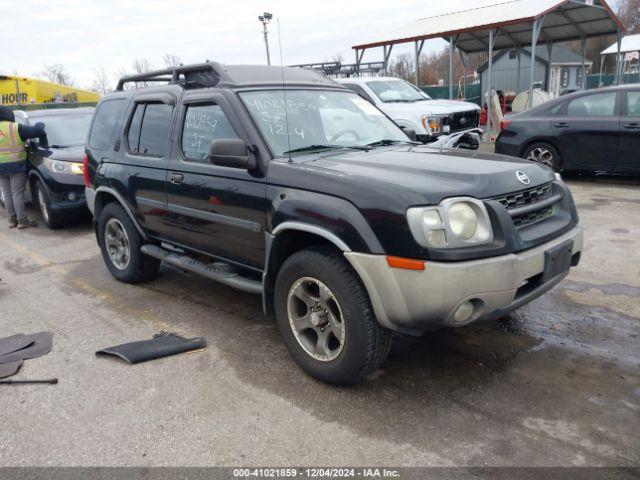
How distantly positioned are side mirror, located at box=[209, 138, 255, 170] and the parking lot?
1367 millimetres

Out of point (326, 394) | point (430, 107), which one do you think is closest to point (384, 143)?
point (326, 394)

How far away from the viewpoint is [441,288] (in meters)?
2.77

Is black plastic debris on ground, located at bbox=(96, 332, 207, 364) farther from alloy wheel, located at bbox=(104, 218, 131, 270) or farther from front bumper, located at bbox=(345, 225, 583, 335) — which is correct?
front bumper, located at bbox=(345, 225, 583, 335)

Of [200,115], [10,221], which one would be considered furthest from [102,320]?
[10,221]

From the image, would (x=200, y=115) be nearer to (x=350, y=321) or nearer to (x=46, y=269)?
(x=350, y=321)

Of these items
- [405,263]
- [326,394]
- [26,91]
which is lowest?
[326,394]

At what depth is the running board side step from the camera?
3908mm

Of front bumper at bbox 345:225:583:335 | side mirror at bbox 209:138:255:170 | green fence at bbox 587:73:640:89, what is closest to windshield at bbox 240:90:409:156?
side mirror at bbox 209:138:255:170

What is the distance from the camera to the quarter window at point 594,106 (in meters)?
8.67

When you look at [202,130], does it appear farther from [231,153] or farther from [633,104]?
[633,104]

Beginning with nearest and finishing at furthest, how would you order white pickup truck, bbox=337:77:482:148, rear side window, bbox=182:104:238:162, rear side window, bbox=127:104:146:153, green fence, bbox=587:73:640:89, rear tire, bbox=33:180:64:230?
rear side window, bbox=182:104:238:162 → rear side window, bbox=127:104:146:153 → rear tire, bbox=33:180:64:230 → white pickup truck, bbox=337:77:482:148 → green fence, bbox=587:73:640:89

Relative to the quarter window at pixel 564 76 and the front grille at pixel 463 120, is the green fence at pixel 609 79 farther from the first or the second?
the front grille at pixel 463 120

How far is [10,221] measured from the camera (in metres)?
8.84

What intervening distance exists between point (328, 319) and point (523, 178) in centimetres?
147
